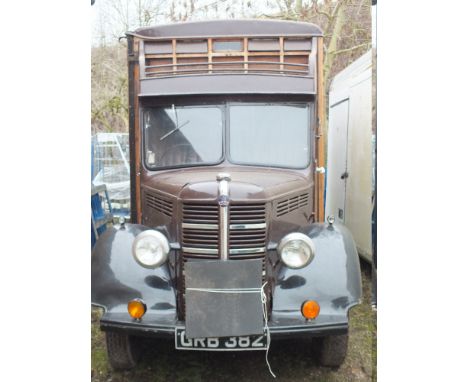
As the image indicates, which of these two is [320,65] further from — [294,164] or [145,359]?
[145,359]

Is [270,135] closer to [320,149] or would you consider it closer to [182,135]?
[320,149]

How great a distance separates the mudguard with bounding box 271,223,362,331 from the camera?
263 centimetres

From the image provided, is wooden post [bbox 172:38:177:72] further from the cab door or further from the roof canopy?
the cab door

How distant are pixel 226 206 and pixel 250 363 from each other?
96cm

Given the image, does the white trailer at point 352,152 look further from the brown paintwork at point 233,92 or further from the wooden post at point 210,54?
the wooden post at point 210,54

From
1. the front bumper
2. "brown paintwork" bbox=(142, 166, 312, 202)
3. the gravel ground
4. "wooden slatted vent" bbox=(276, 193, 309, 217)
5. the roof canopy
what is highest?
the roof canopy

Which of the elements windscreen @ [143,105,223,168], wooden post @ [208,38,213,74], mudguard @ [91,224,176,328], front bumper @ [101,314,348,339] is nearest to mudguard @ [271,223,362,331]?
front bumper @ [101,314,348,339]

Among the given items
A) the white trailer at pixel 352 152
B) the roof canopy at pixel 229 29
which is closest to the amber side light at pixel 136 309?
the white trailer at pixel 352 152

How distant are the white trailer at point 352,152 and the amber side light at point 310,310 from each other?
0.40 metres

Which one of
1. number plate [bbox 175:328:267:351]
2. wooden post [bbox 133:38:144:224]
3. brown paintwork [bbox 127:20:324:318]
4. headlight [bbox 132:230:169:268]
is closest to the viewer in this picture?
number plate [bbox 175:328:267:351]

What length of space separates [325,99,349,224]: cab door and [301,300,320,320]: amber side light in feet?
2.57

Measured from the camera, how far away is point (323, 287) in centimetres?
271

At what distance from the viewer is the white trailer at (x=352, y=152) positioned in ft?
8.77
